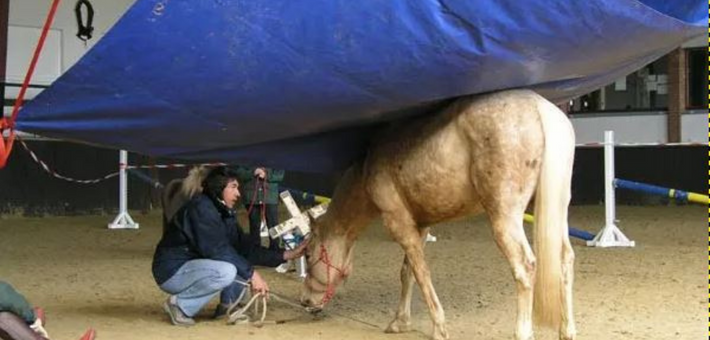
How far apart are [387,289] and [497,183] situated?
296 centimetres

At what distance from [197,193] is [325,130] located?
1153 mm

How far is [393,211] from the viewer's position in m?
5.11

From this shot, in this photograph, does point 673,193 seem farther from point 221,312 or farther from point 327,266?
Result: point 221,312

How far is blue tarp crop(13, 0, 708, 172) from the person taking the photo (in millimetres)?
4020

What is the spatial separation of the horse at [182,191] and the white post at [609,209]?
18.5 ft

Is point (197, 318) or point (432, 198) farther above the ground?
point (432, 198)

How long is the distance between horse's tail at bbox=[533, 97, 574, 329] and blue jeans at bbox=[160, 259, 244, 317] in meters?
2.00

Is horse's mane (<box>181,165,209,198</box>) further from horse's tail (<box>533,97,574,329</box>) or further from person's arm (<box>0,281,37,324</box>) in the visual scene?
horse's tail (<box>533,97,574,329</box>)

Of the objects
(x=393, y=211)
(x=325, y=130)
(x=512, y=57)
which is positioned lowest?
(x=393, y=211)

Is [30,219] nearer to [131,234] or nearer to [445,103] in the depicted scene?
[131,234]

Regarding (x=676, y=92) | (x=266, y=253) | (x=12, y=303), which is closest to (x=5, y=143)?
(x=12, y=303)

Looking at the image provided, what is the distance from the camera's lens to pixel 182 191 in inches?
224

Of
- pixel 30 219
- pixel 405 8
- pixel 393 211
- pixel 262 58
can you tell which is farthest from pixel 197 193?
pixel 30 219

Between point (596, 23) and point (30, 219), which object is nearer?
point (596, 23)
